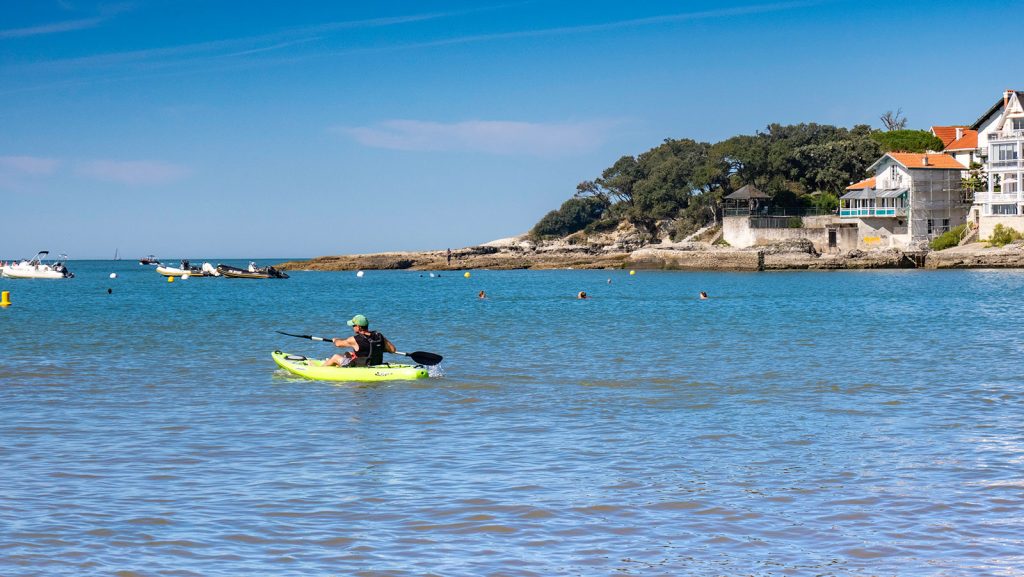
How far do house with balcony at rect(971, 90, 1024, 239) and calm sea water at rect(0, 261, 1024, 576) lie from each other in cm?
6075

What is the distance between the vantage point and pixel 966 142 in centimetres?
9612

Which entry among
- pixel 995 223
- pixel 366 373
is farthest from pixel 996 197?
pixel 366 373

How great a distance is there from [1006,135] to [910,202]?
8.92m

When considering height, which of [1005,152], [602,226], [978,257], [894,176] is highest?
[1005,152]

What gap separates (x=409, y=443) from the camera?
546 inches

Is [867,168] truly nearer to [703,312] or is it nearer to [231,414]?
[703,312]

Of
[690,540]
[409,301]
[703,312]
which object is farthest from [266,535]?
[409,301]

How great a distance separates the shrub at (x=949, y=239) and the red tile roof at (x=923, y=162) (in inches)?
242

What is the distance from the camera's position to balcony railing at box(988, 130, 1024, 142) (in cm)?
8438

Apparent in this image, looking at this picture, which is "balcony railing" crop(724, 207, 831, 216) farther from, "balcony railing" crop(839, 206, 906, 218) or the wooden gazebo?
"balcony railing" crop(839, 206, 906, 218)

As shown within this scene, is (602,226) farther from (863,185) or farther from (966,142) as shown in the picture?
(966,142)

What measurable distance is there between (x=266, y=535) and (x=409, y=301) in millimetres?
48662

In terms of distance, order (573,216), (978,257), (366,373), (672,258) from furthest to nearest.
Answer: (573,216) → (672,258) → (978,257) → (366,373)

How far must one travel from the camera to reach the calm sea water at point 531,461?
867 centimetres
